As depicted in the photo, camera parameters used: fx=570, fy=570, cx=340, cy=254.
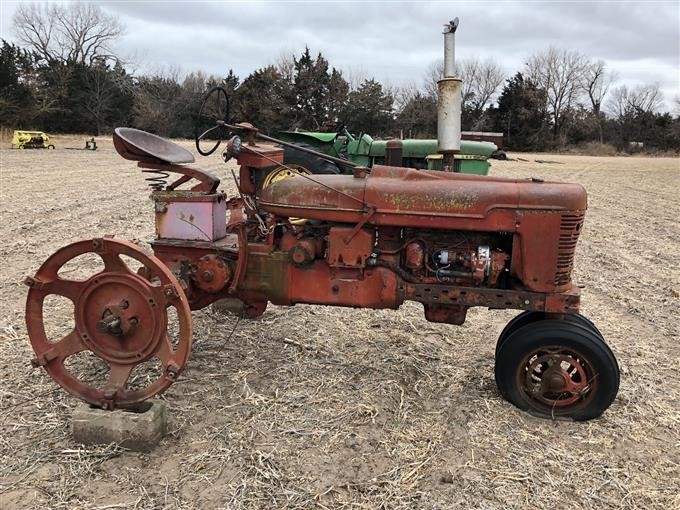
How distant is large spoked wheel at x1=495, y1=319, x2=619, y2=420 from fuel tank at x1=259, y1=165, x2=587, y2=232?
0.63m

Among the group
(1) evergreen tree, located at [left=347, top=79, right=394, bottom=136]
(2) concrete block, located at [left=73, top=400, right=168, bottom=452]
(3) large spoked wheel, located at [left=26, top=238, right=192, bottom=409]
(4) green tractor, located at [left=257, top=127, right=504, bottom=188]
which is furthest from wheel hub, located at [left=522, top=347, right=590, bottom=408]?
(1) evergreen tree, located at [left=347, top=79, right=394, bottom=136]

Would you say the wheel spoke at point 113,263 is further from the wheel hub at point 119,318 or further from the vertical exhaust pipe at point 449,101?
the vertical exhaust pipe at point 449,101

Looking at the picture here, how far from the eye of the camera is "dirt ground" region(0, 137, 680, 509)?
2.55 metres

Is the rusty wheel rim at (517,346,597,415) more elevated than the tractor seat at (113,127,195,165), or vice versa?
the tractor seat at (113,127,195,165)

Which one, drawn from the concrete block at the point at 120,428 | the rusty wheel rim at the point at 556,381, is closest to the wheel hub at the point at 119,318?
the concrete block at the point at 120,428

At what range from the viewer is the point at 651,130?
46406 mm

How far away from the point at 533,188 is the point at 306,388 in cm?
178

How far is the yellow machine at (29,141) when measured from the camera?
24.0 meters

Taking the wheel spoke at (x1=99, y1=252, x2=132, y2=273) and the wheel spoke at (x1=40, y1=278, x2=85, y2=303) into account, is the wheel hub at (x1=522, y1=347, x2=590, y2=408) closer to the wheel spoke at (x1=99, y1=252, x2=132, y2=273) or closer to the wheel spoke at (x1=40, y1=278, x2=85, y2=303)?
the wheel spoke at (x1=99, y1=252, x2=132, y2=273)

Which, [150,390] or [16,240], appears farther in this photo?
[16,240]

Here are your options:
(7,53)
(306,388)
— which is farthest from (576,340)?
(7,53)

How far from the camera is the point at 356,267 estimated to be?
128 inches

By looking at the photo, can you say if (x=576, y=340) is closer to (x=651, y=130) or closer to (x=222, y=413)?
(x=222, y=413)

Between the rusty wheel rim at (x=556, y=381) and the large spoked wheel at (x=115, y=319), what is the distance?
1887 millimetres
